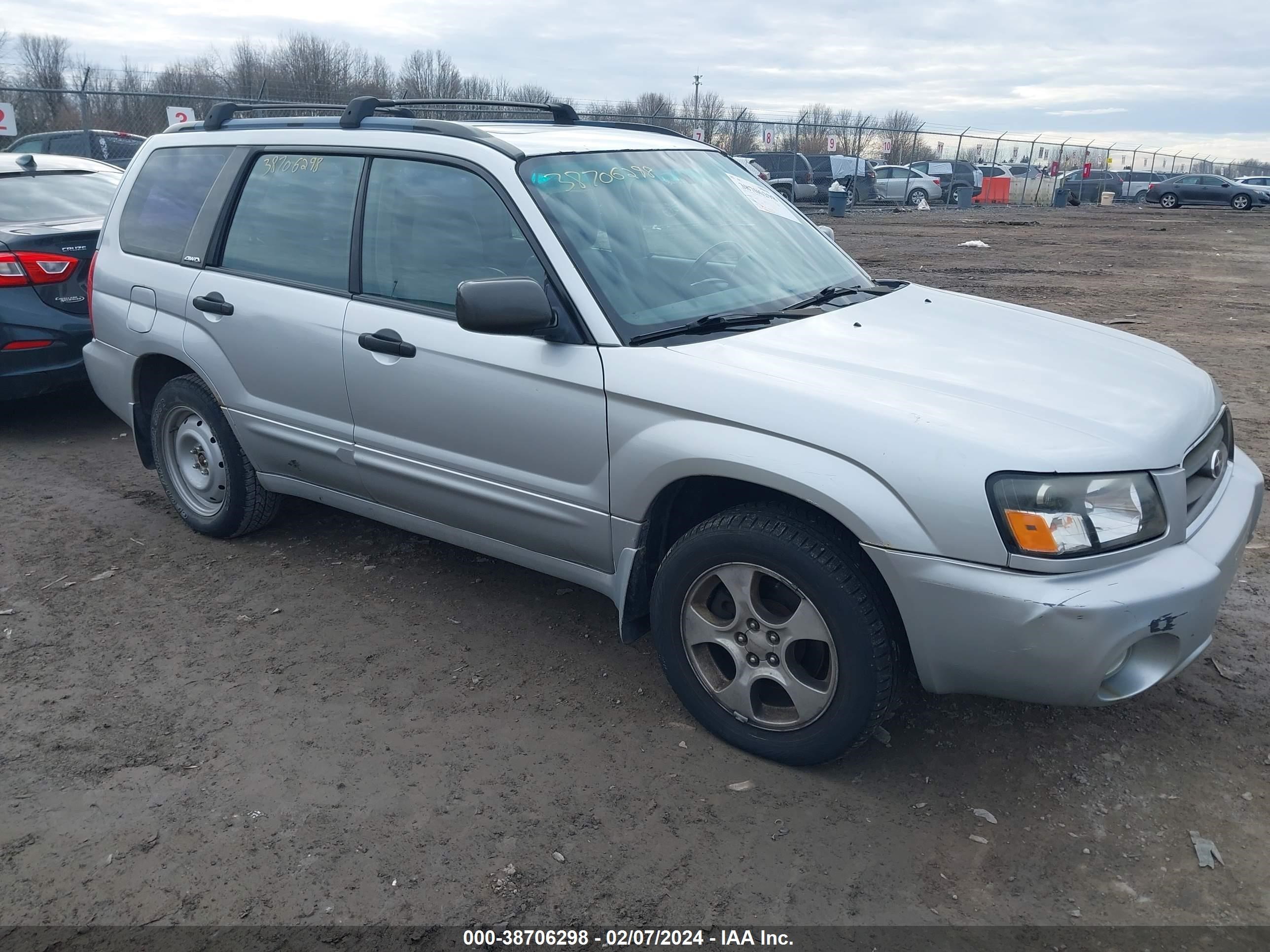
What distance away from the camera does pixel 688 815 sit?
2.86m

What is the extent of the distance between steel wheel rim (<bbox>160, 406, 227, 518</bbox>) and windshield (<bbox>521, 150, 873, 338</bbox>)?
2.12 metres

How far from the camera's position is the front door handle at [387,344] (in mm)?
3547

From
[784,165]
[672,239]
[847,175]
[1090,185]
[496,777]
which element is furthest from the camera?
[1090,185]

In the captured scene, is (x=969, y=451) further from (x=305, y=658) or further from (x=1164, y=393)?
(x=305, y=658)

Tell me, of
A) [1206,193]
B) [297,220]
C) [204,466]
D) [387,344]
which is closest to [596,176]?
[387,344]

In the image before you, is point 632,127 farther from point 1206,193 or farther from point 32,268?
point 1206,193

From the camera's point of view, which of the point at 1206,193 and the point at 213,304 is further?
the point at 1206,193

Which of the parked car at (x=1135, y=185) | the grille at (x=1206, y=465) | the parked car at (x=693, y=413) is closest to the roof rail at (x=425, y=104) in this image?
the parked car at (x=693, y=413)

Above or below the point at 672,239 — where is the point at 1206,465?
below

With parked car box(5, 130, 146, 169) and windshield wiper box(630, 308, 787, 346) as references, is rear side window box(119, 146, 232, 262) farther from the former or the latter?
parked car box(5, 130, 146, 169)

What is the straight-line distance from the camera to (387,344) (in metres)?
3.59

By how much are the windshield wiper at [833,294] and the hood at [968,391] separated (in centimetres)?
13

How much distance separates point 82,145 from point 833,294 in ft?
54.6

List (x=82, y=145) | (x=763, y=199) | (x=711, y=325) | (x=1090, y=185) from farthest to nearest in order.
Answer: (x=1090, y=185) < (x=82, y=145) < (x=763, y=199) < (x=711, y=325)
